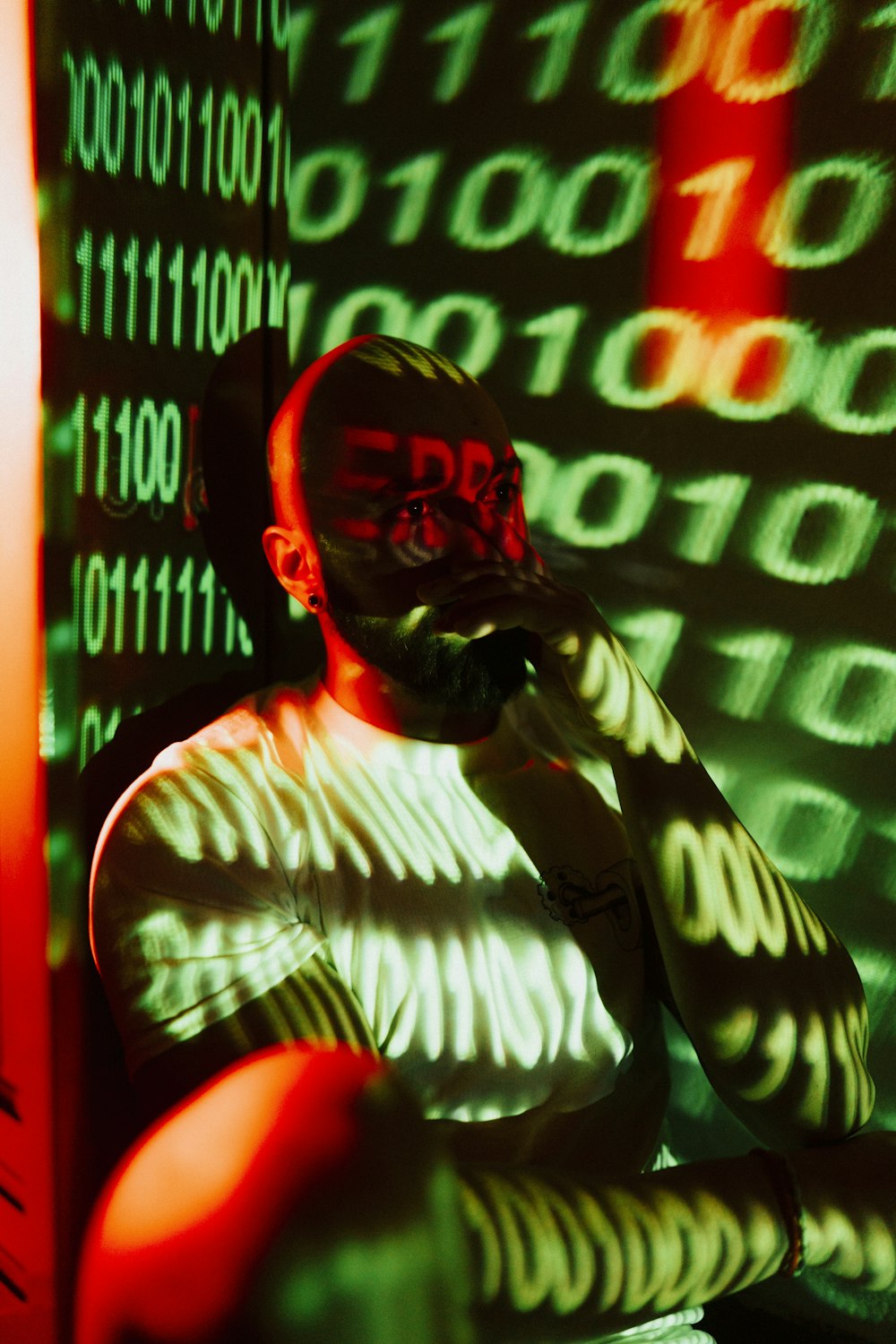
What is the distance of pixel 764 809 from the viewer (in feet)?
4.15

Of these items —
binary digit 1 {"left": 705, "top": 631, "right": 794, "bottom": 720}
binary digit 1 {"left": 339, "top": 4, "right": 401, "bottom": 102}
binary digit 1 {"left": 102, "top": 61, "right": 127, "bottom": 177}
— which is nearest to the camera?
binary digit 1 {"left": 102, "top": 61, "right": 127, "bottom": 177}

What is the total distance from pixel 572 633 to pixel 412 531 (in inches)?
7.0

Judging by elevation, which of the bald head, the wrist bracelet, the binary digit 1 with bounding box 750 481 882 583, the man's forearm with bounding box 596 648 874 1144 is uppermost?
the bald head

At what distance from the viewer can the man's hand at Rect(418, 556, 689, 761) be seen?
100 cm

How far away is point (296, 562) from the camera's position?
1.13 meters

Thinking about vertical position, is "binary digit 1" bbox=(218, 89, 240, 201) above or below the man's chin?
above

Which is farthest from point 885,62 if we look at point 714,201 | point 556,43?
point 556,43

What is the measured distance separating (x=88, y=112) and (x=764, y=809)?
3.32 feet

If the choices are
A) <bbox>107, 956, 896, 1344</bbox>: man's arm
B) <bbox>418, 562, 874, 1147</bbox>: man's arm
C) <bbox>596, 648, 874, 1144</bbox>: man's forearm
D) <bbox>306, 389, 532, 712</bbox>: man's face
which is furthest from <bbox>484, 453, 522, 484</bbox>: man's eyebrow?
<bbox>107, 956, 896, 1344</bbox>: man's arm

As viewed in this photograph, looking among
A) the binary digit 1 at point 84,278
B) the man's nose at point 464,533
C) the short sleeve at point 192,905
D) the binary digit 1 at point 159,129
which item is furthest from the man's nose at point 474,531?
the binary digit 1 at point 159,129

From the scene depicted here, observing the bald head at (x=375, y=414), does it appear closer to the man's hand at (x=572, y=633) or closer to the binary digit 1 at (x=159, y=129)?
the man's hand at (x=572, y=633)

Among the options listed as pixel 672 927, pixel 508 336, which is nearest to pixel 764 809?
pixel 672 927

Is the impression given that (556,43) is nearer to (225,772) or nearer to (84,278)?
(84,278)

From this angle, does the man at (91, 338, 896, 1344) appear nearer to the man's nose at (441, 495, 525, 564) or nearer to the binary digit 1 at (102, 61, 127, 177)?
the man's nose at (441, 495, 525, 564)
